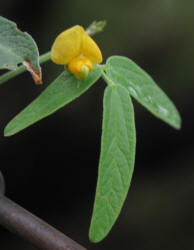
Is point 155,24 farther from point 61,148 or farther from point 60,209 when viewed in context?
point 60,209

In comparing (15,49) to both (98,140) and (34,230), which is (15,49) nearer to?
(34,230)

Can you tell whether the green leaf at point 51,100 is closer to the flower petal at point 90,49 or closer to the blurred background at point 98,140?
the flower petal at point 90,49

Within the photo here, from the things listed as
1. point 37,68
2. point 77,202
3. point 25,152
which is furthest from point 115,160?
point 77,202

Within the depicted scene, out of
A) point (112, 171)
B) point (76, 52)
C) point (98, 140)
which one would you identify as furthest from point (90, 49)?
point (98, 140)

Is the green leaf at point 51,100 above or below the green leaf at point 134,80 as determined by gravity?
above

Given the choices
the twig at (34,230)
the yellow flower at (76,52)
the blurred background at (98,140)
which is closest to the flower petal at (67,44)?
the yellow flower at (76,52)

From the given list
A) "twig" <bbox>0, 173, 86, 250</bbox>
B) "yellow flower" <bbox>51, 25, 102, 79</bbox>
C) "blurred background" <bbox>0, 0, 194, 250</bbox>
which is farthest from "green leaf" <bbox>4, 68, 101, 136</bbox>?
"blurred background" <bbox>0, 0, 194, 250</bbox>

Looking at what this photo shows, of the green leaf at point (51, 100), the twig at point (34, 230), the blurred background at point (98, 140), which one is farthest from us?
the blurred background at point (98, 140)

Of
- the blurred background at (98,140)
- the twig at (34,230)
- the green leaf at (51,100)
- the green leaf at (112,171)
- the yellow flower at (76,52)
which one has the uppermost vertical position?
the yellow flower at (76,52)

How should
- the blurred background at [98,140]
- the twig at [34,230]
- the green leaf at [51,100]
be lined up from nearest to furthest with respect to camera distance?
the twig at [34,230] < the green leaf at [51,100] < the blurred background at [98,140]

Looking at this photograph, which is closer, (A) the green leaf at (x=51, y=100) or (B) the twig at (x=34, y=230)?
(B) the twig at (x=34, y=230)
